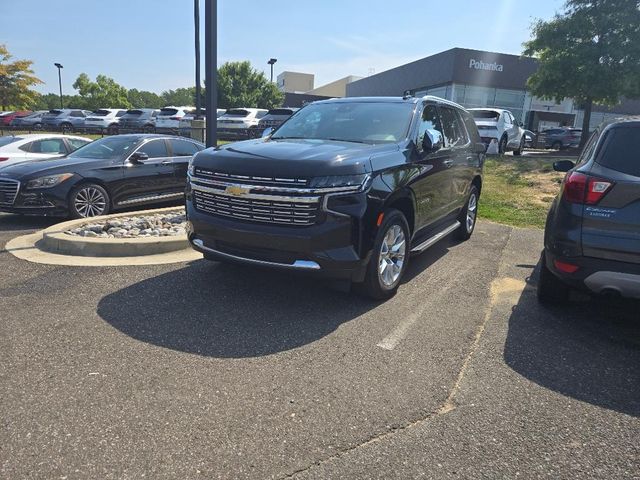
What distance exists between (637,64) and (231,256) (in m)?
20.3

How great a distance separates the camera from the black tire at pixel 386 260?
14.5ft

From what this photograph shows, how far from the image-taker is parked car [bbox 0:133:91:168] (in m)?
10.8

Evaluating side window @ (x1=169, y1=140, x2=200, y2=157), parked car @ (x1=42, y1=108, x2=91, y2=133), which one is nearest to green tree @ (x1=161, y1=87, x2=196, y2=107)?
parked car @ (x1=42, y1=108, x2=91, y2=133)

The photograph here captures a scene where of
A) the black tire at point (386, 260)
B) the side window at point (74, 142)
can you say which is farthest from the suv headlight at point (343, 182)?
the side window at point (74, 142)

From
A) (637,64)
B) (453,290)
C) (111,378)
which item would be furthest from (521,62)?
(111,378)

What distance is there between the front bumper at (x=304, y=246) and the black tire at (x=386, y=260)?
153 millimetres

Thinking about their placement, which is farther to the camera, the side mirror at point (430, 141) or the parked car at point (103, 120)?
the parked car at point (103, 120)

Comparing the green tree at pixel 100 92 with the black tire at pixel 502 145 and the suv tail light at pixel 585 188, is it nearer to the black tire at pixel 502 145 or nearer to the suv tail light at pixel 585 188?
the black tire at pixel 502 145

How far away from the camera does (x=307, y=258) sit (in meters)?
4.15

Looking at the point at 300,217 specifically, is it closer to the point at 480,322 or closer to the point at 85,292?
the point at 480,322

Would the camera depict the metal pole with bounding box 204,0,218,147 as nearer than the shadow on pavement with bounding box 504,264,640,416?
No

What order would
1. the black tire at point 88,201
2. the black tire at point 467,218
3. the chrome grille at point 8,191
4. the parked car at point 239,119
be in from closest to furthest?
1. the black tire at point 467,218
2. the chrome grille at point 8,191
3. the black tire at point 88,201
4. the parked car at point 239,119

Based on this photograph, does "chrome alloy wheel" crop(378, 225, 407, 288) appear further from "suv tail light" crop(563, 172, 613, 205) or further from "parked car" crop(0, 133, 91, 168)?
"parked car" crop(0, 133, 91, 168)

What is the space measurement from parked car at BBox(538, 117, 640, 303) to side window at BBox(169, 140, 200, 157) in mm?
7209
